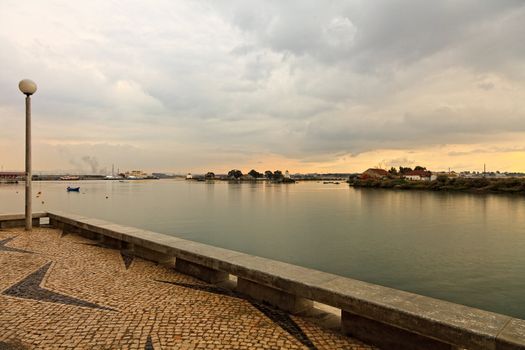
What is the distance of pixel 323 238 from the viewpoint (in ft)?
83.5

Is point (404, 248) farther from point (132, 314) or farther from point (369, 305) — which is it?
point (132, 314)

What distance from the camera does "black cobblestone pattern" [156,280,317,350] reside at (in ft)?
16.3

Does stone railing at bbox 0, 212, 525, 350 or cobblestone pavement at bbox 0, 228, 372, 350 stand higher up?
stone railing at bbox 0, 212, 525, 350

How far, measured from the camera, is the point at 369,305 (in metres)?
4.68

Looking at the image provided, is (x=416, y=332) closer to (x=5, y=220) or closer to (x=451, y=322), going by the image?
(x=451, y=322)

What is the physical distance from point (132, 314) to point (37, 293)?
2.21 m

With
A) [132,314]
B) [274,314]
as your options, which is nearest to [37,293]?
[132,314]

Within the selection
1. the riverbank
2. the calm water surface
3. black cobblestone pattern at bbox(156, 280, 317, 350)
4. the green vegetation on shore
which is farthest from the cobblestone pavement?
the green vegetation on shore

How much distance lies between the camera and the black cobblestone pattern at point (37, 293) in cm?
611

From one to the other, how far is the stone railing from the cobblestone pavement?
0.78 feet

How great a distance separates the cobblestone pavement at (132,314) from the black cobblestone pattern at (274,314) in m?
0.01

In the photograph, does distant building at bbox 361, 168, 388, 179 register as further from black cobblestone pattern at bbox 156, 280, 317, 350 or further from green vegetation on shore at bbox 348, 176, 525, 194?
black cobblestone pattern at bbox 156, 280, 317, 350

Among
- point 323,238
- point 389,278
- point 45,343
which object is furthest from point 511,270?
point 45,343

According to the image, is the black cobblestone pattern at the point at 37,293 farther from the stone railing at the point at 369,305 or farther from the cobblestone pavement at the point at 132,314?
the stone railing at the point at 369,305
